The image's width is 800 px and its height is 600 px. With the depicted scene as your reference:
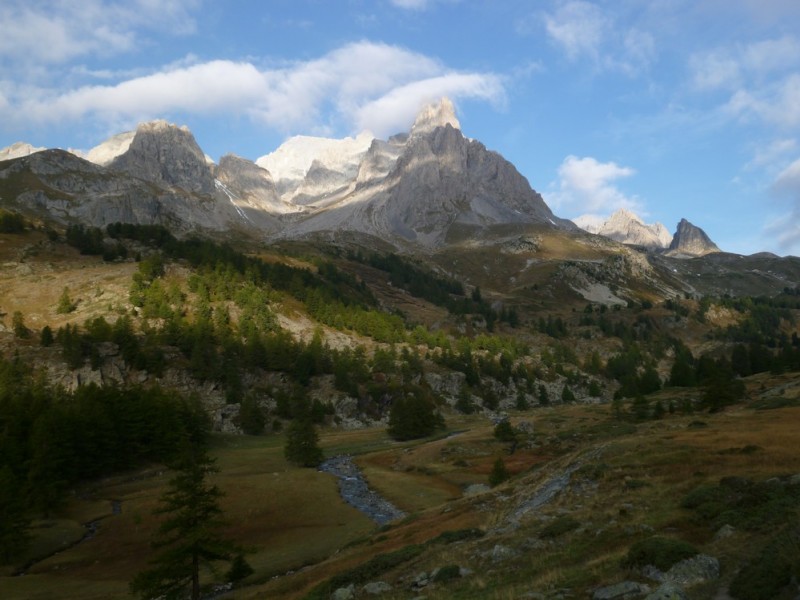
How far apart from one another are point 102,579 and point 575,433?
66.5 meters

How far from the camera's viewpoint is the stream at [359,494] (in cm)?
5881

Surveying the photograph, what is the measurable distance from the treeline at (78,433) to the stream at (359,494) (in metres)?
22.0

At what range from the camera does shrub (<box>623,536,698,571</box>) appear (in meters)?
16.4

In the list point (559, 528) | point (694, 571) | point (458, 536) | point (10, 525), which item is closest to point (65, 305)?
point (10, 525)

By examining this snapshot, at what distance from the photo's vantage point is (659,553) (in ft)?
55.2

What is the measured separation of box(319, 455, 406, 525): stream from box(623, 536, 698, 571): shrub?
3949cm

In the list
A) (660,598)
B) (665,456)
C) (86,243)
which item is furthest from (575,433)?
(86,243)

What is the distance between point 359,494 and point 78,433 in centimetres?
3816

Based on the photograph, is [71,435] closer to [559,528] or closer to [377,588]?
[377,588]

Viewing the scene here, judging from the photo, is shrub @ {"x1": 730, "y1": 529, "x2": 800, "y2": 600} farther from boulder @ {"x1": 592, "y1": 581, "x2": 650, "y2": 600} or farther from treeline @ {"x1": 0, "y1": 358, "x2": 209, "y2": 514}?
treeline @ {"x1": 0, "y1": 358, "x2": 209, "y2": 514}

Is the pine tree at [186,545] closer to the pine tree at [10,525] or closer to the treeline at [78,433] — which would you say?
the pine tree at [10,525]

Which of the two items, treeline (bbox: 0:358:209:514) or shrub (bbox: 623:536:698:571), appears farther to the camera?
treeline (bbox: 0:358:209:514)

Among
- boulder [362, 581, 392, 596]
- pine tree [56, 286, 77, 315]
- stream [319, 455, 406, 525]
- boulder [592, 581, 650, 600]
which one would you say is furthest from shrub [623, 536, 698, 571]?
pine tree [56, 286, 77, 315]

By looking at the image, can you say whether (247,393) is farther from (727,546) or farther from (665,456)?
(727,546)
